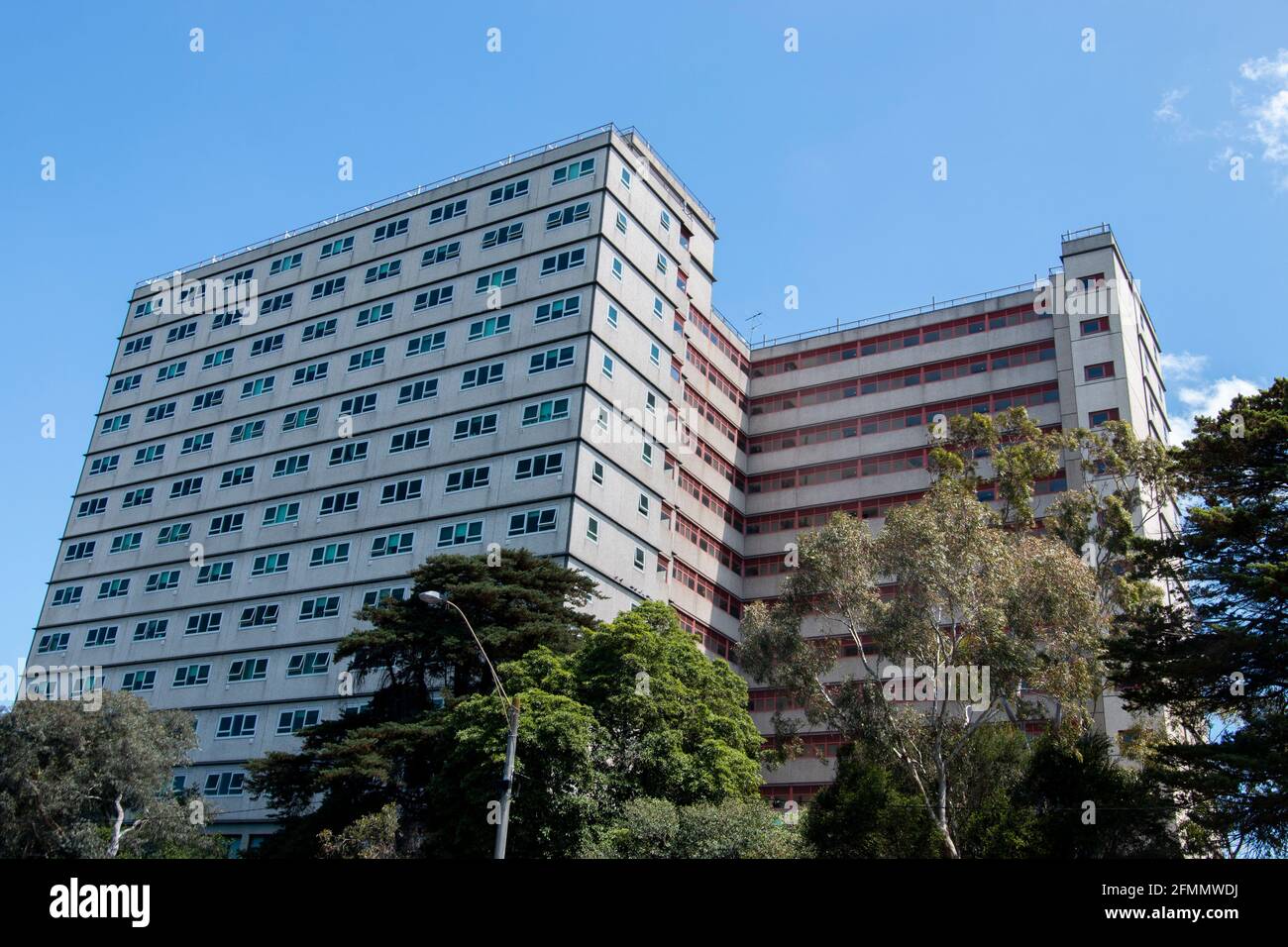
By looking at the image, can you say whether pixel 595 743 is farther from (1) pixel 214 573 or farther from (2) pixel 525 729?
(1) pixel 214 573

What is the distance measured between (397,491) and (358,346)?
37.3ft

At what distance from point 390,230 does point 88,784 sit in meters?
37.8

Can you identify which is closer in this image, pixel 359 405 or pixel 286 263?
pixel 359 405

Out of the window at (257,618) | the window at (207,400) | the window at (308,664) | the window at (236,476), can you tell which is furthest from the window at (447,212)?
the window at (308,664)

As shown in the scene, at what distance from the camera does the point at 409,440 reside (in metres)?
62.0

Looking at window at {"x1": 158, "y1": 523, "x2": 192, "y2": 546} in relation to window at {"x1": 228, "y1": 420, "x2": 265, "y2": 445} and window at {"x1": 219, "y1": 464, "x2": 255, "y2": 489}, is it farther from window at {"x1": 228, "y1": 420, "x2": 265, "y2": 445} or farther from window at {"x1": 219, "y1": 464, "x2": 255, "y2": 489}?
window at {"x1": 228, "y1": 420, "x2": 265, "y2": 445}

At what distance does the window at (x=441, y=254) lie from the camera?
66375mm

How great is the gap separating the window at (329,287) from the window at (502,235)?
36.0ft

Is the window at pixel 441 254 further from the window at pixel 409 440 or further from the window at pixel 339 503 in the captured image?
the window at pixel 339 503

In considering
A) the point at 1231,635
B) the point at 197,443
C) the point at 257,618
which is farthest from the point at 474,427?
the point at 1231,635

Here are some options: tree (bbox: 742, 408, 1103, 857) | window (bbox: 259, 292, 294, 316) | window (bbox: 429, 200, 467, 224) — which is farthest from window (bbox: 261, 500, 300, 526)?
tree (bbox: 742, 408, 1103, 857)
